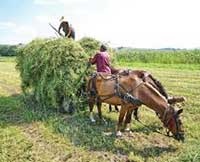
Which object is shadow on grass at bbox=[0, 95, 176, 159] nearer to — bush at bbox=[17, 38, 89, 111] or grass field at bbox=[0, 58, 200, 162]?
grass field at bbox=[0, 58, 200, 162]

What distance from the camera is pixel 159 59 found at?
34.2 meters

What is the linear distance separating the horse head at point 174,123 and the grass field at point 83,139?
244mm

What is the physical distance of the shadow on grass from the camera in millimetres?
8273

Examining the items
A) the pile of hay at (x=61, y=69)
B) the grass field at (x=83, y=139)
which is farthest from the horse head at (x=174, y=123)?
the pile of hay at (x=61, y=69)

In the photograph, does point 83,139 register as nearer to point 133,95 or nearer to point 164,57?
point 133,95

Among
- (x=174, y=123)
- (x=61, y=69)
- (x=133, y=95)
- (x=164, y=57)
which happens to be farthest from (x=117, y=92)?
(x=164, y=57)

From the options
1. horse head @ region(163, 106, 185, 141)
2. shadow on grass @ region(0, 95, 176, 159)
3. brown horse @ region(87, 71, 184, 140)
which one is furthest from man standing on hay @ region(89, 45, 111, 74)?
horse head @ region(163, 106, 185, 141)

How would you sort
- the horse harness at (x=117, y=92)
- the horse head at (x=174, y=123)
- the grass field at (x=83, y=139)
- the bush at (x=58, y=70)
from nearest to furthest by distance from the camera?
the grass field at (x=83, y=139) → the horse head at (x=174, y=123) → the horse harness at (x=117, y=92) → the bush at (x=58, y=70)

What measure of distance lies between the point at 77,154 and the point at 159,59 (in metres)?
27.1

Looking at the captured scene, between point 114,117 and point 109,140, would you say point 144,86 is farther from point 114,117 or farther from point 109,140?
point 114,117

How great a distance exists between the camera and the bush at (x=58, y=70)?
1084 centimetres

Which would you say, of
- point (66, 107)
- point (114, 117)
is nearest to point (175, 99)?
point (114, 117)

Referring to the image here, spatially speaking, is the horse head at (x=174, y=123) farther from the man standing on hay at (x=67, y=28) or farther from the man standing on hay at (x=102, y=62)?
the man standing on hay at (x=67, y=28)

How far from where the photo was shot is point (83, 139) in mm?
8945
